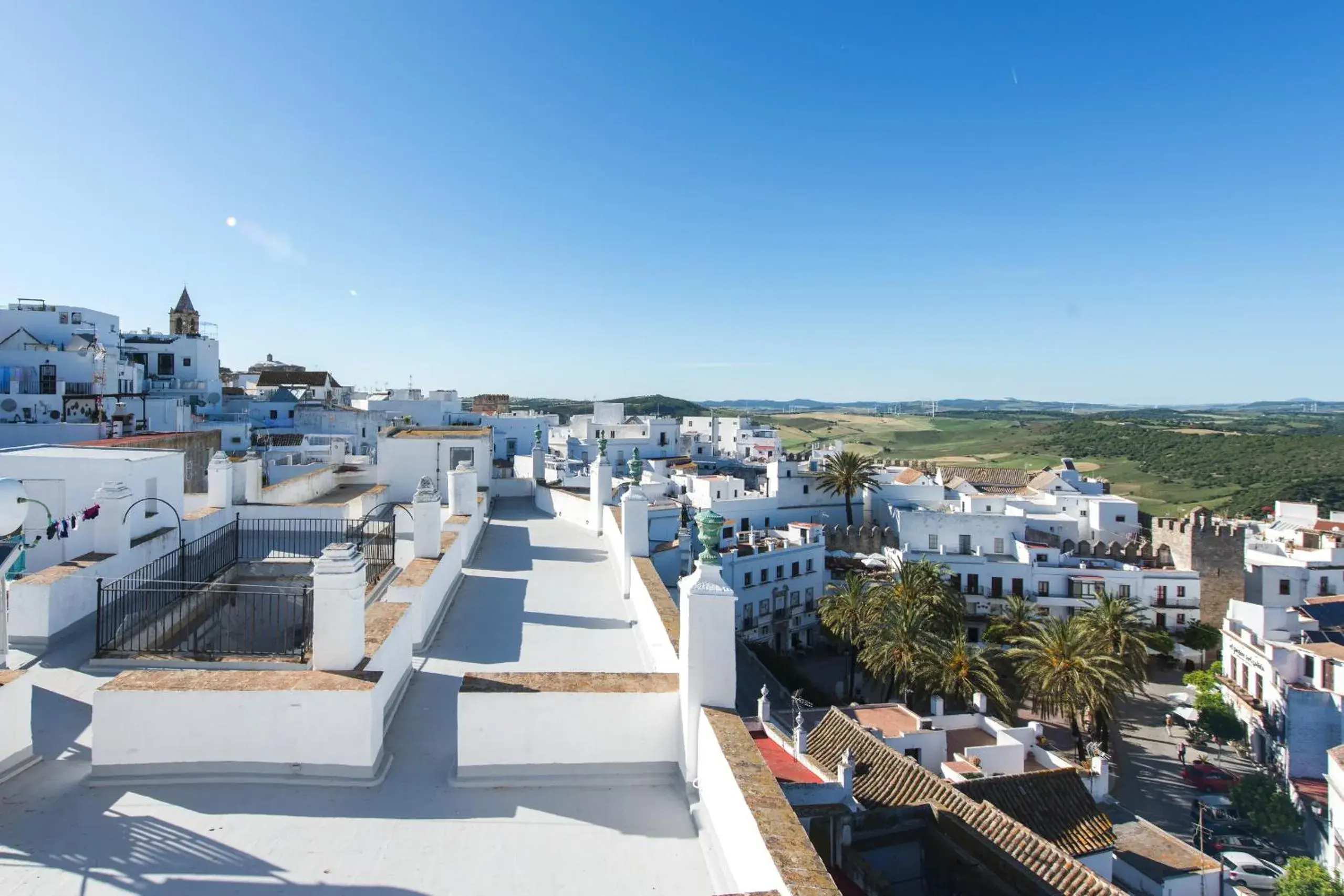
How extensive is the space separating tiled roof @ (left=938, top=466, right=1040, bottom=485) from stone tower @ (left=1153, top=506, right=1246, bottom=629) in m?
13.1

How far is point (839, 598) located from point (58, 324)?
37.5 m

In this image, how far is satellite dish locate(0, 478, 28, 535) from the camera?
4750 mm

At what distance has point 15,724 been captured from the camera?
4.77 meters

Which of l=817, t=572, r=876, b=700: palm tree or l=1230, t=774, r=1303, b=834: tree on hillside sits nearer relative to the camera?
l=1230, t=774, r=1303, b=834: tree on hillside

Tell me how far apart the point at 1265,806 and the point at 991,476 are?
104 feet

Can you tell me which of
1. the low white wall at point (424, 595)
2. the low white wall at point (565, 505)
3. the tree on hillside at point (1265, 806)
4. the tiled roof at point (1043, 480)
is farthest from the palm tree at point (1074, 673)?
the tiled roof at point (1043, 480)

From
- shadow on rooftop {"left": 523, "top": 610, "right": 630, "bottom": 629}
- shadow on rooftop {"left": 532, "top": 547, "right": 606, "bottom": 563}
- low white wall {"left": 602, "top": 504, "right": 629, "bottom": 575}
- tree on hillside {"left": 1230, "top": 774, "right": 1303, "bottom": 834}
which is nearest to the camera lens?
shadow on rooftop {"left": 523, "top": 610, "right": 630, "bottom": 629}

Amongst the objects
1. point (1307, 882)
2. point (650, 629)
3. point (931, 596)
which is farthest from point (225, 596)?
point (931, 596)

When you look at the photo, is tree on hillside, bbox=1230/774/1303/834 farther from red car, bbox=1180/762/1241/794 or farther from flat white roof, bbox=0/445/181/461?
flat white roof, bbox=0/445/181/461

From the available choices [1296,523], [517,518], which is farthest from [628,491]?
[1296,523]

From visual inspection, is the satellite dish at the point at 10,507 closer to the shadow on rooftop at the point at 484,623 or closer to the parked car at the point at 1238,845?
the shadow on rooftop at the point at 484,623

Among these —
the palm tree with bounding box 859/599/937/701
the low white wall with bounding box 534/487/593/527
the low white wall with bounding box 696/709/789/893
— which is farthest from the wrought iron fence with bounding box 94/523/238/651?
the palm tree with bounding box 859/599/937/701

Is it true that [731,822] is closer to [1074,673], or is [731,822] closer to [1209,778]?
[1074,673]

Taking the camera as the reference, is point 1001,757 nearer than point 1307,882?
No
